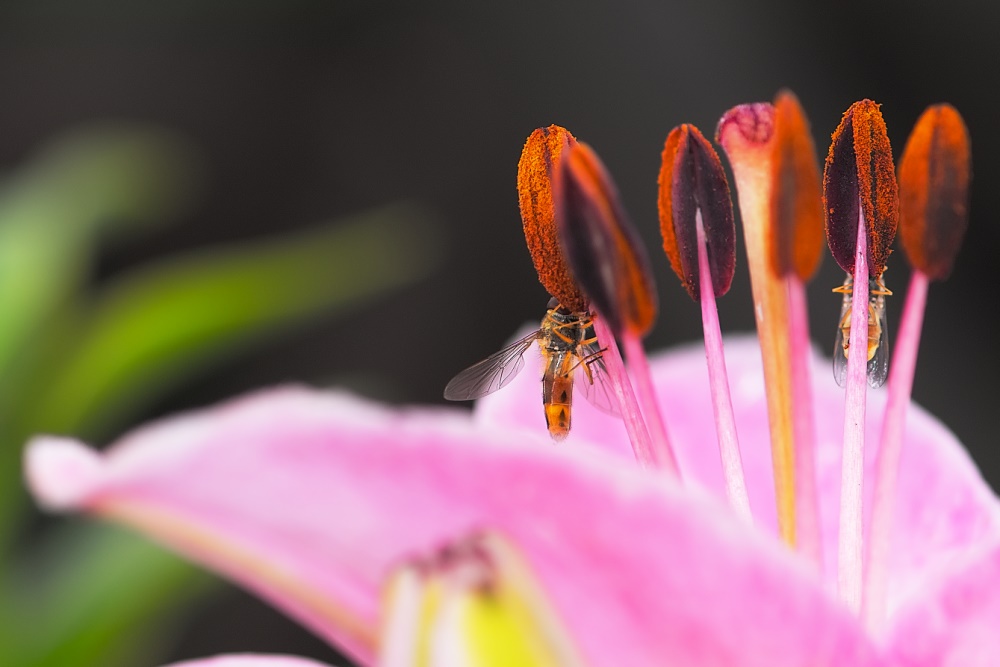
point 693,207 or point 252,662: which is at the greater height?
point 693,207

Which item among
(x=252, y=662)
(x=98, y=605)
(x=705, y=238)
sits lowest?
(x=98, y=605)

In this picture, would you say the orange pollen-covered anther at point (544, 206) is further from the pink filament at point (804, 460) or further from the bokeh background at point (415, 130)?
the bokeh background at point (415, 130)

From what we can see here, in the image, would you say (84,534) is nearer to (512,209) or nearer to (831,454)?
(831,454)

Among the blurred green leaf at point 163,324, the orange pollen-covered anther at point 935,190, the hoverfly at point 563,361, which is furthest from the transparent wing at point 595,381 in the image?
the blurred green leaf at point 163,324

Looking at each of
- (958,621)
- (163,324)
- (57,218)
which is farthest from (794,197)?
(57,218)

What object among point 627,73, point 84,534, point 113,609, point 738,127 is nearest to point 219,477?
point 738,127

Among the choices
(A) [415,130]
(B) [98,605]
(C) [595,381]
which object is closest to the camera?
(C) [595,381]

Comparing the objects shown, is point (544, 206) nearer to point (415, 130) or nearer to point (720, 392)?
point (720, 392)

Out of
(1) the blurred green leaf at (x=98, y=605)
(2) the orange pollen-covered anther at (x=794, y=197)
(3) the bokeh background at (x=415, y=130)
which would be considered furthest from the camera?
(3) the bokeh background at (x=415, y=130)
